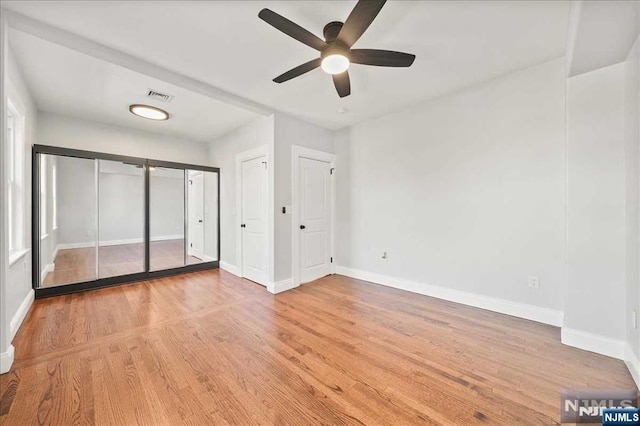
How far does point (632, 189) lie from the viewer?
1922 mm

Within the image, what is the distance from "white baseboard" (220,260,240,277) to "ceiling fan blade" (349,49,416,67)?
12.5ft

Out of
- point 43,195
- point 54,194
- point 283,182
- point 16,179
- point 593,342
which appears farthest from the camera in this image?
point 283,182

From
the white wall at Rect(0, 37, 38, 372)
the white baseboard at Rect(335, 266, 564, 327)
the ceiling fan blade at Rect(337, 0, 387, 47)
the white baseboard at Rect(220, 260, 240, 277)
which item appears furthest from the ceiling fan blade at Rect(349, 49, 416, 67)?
the white baseboard at Rect(220, 260, 240, 277)

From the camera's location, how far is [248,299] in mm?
Result: 3375

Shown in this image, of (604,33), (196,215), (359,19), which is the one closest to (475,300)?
(604,33)

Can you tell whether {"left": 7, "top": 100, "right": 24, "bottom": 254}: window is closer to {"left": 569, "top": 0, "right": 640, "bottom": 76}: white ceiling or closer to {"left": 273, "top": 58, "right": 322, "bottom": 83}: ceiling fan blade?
{"left": 273, "top": 58, "right": 322, "bottom": 83}: ceiling fan blade

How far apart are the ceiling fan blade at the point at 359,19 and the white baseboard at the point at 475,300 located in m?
3.08

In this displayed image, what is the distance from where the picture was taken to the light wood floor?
1512 millimetres

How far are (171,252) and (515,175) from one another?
529 centimetres

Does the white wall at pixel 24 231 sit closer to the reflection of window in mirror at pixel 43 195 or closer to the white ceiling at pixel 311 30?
the reflection of window in mirror at pixel 43 195

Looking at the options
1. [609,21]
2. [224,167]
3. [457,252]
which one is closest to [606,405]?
[457,252]

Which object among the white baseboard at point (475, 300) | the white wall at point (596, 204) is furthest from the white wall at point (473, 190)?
the white wall at point (596, 204)

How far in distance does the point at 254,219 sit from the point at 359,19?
10.6ft

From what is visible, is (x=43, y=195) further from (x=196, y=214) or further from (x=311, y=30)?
(x=311, y=30)
